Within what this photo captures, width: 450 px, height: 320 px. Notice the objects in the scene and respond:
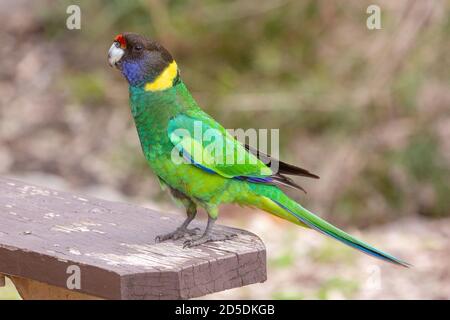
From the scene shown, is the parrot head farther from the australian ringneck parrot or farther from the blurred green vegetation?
the blurred green vegetation

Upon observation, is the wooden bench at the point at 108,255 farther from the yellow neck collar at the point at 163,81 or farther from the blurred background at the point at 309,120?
the blurred background at the point at 309,120

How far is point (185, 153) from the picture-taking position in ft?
10.1

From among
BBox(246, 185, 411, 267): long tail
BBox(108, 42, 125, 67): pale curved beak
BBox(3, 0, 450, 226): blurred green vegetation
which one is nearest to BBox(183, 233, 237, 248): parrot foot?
BBox(246, 185, 411, 267): long tail

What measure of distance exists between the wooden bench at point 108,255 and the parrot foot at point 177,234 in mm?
32

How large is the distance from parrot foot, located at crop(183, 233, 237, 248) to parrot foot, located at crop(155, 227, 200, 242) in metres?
0.08

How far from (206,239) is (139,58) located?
2.22 ft

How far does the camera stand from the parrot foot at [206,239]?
2.93m

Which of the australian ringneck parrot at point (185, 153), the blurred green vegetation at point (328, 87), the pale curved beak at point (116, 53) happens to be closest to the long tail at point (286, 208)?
the australian ringneck parrot at point (185, 153)

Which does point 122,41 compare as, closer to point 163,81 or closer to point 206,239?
point 163,81

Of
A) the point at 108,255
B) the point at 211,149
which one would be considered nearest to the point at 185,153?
the point at 211,149

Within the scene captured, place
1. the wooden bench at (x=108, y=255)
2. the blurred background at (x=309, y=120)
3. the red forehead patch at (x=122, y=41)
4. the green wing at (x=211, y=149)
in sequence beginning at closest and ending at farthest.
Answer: the wooden bench at (x=108, y=255), the green wing at (x=211, y=149), the red forehead patch at (x=122, y=41), the blurred background at (x=309, y=120)

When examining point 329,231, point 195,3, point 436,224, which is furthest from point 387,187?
point 329,231

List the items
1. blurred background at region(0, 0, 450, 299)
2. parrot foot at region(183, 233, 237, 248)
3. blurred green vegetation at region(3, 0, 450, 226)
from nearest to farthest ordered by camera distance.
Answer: parrot foot at region(183, 233, 237, 248) → blurred background at region(0, 0, 450, 299) → blurred green vegetation at region(3, 0, 450, 226)

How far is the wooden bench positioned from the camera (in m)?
2.57
